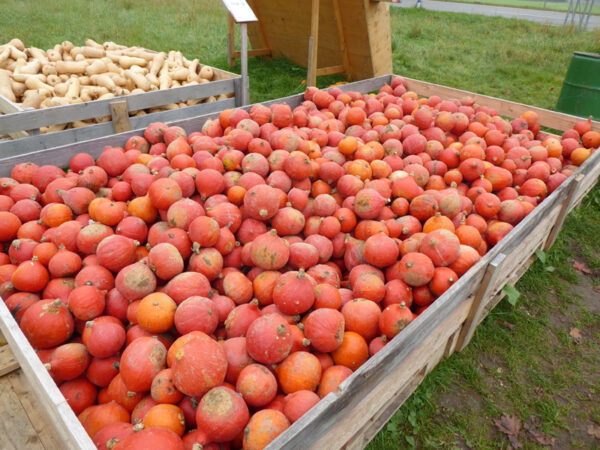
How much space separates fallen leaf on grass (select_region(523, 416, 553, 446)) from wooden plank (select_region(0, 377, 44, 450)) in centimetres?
338

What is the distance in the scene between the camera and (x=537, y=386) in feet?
10.9

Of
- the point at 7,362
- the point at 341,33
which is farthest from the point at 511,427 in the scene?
the point at 341,33

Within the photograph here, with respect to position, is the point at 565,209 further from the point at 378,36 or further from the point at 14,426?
the point at 378,36

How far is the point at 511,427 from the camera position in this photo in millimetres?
2986

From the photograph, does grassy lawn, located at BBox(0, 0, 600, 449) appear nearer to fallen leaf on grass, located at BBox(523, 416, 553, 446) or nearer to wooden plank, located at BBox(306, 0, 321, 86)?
fallen leaf on grass, located at BBox(523, 416, 553, 446)

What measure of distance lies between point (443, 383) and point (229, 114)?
11.3 feet

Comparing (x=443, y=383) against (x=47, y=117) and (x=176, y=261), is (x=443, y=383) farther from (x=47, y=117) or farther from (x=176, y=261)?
(x=47, y=117)

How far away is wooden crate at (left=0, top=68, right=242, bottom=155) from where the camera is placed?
4556 millimetres

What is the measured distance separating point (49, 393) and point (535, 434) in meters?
3.32

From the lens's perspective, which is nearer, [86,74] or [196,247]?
[196,247]

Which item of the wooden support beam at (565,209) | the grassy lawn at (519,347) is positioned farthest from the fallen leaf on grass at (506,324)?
the wooden support beam at (565,209)

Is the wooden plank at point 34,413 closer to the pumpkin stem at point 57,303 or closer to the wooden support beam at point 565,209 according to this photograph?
the pumpkin stem at point 57,303

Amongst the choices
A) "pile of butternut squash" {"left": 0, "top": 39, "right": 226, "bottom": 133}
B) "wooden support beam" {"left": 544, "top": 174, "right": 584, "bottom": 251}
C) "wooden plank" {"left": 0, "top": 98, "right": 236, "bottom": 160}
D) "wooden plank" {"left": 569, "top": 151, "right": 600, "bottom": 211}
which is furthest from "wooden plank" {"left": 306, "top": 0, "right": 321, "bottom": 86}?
"wooden support beam" {"left": 544, "top": 174, "right": 584, "bottom": 251}

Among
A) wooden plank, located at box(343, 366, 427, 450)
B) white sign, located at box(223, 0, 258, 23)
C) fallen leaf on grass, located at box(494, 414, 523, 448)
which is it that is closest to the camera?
wooden plank, located at box(343, 366, 427, 450)
